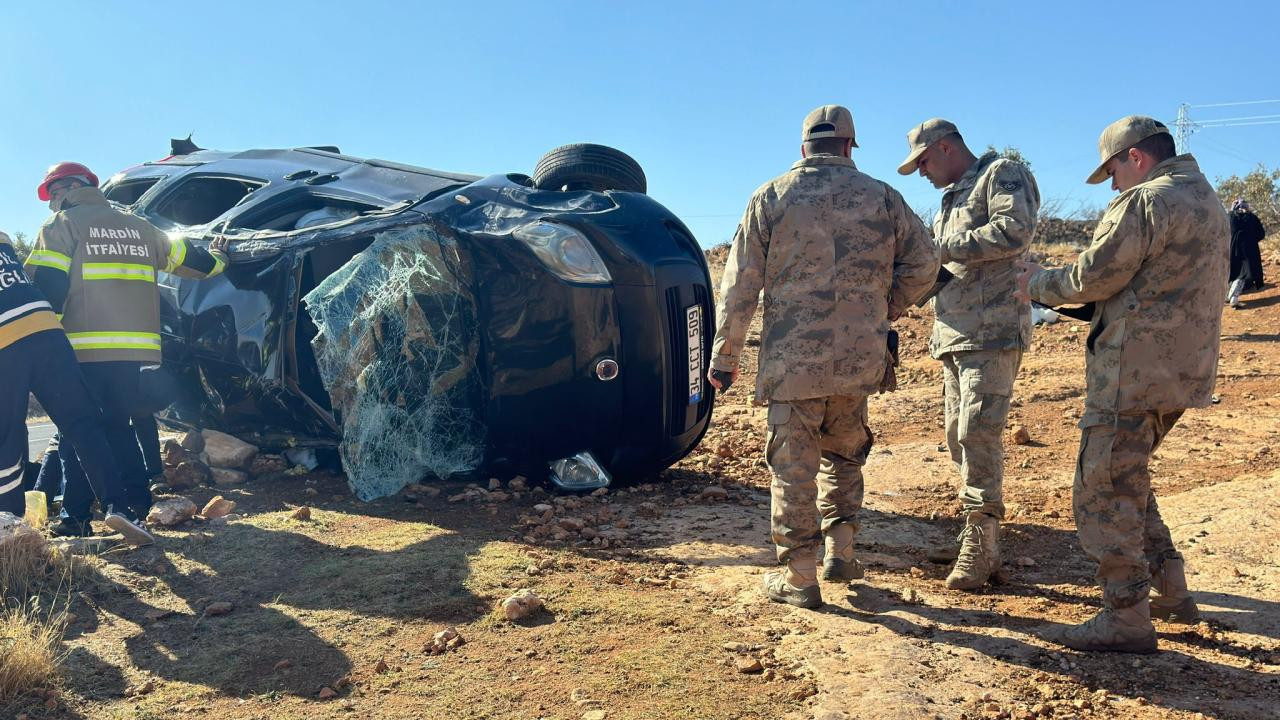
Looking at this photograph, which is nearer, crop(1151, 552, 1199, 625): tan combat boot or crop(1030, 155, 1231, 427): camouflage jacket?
crop(1030, 155, 1231, 427): camouflage jacket

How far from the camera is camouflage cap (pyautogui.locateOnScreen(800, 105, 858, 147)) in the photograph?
347 cm

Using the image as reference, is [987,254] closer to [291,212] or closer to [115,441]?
[291,212]

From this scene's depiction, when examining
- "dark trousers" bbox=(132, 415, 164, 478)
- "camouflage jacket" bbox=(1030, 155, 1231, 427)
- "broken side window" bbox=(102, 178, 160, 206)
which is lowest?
"dark trousers" bbox=(132, 415, 164, 478)

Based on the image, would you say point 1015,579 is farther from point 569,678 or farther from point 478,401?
point 478,401

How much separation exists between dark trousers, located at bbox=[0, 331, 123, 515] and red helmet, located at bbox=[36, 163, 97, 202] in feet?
2.69

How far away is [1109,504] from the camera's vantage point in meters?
3.08

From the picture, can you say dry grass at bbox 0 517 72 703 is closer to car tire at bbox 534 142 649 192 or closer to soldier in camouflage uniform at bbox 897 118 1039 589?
car tire at bbox 534 142 649 192

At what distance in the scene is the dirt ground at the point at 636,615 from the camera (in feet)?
8.91

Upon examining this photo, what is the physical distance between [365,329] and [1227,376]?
802 cm

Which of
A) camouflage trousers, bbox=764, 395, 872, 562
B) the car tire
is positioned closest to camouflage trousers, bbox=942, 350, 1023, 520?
camouflage trousers, bbox=764, 395, 872, 562

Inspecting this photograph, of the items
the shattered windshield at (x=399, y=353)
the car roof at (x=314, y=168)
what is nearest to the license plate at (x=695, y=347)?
the shattered windshield at (x=399, y=353)

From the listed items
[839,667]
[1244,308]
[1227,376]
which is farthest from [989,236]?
[1244,308]

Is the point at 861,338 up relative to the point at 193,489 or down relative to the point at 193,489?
up

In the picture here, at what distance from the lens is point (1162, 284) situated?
9.83 ft
